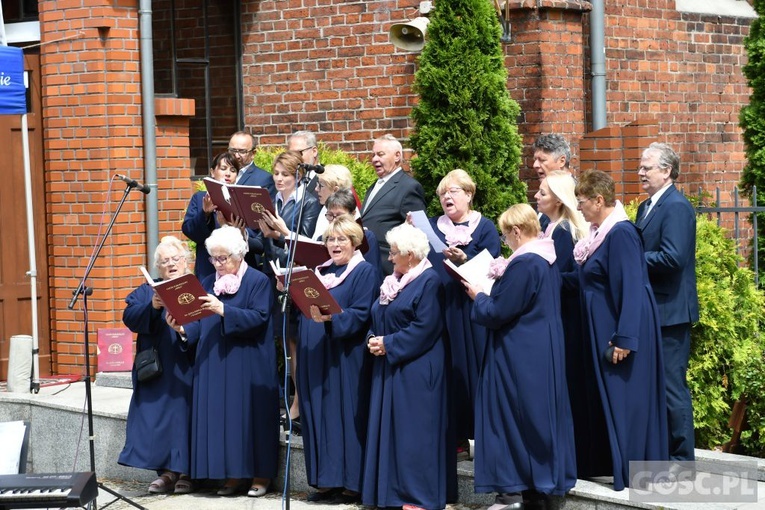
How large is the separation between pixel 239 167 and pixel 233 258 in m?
1.34

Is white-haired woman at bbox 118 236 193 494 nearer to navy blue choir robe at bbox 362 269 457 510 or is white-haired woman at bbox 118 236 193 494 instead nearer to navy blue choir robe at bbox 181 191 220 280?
navy blue choir robe at bbox 181 191 220 280

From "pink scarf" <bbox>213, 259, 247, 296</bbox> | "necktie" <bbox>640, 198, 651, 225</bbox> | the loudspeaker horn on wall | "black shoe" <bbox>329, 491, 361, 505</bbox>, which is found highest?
the loudspeaker horn on wall

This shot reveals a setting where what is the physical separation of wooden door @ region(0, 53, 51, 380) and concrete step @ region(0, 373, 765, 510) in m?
0.90

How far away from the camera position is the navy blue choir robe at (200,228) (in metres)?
9.13

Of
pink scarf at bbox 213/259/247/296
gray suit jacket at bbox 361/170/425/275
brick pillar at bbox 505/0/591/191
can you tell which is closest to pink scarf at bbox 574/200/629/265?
gray suit jacket at bbox 361/170/425/275

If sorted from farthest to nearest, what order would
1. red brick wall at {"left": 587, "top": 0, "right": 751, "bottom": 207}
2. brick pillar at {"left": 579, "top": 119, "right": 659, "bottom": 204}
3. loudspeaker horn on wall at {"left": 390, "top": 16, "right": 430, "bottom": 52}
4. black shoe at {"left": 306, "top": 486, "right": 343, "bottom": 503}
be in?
red brick wall at {"left": 587, "top": 0, "right": 751, "bottom": 207} < loudspeaker horn on wall at {"left": 390, "top": 16, "right": 430, "bottom": 52} < brick pillar at {"left": 579, "top": 119, "right": 659, "bottom": 204} < black shoe at {"left": 306, "top": 486, "right": 343, "bottom": 503}

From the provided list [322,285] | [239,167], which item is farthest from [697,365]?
[239,167]

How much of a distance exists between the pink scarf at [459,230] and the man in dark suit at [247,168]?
1.76m

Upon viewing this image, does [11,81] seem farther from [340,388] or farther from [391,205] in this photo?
[340,388]

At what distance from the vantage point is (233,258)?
8328mm

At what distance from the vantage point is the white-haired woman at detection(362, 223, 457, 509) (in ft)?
24.6

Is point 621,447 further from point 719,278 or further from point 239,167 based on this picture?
point 239,167

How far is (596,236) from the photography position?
7.14 metres

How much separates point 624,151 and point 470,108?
56.5 inches
